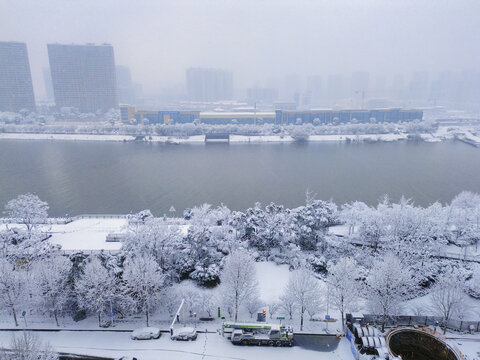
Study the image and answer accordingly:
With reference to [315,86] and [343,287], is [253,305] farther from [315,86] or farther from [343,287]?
[315,86]

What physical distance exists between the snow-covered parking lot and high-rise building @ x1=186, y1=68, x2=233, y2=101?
8463 centimetres

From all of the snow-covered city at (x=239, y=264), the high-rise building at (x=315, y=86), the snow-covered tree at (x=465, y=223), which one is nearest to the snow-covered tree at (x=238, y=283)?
the snow-covered city at (x=239, y=264)

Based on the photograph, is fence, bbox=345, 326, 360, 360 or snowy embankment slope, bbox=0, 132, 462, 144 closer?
fence, bbox=345, 326, 360, 360

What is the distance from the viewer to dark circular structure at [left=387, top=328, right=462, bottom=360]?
22.5 ft

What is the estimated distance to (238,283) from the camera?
25.6 ft

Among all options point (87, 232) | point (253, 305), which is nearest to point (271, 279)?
point (253, 305)

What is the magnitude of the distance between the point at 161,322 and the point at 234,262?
7.72ft

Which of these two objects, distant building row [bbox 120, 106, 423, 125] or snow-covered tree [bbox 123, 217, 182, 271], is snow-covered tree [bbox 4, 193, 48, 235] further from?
distant building row [bbox 120, 106, 423, 125]

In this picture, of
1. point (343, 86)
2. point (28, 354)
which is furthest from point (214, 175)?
point (343, 86)

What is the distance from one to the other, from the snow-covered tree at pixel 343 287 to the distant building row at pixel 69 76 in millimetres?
59403

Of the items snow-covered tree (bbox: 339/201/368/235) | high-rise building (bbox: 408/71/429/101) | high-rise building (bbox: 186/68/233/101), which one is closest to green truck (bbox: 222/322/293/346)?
snow-covered tree (bbox: 339/201/368/235)

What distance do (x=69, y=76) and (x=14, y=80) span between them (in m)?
8.50

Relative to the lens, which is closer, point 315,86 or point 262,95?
point 262,95

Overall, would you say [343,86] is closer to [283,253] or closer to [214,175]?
[214,175]
